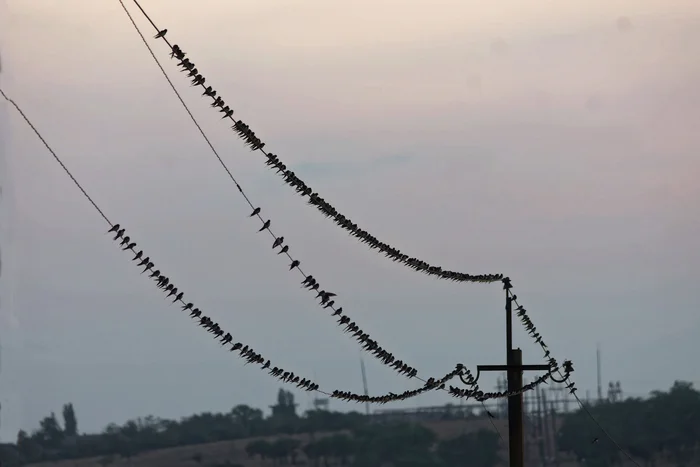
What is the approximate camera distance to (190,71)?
22906 millimetres

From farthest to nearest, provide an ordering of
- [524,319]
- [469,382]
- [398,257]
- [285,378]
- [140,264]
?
1. [524,319]
2. [469,382]
3. [398,257]
4. [285,378]
5. [140,264]

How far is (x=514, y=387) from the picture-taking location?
39.5 metres

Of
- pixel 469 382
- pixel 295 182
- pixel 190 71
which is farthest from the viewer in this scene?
pixel 469 382

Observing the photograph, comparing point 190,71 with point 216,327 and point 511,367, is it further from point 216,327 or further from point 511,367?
point 511,367

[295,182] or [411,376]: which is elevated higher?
[295,182]

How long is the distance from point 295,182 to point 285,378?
17.8ft

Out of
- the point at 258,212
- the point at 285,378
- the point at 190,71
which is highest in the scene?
the point at 190,71

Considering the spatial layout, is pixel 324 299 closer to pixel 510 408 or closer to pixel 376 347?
pixel 376 347

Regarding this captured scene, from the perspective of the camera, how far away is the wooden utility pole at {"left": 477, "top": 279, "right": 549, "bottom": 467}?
128 feet

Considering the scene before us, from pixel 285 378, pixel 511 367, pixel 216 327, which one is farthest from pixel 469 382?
pixel 216 327

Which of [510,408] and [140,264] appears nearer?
[140,264]

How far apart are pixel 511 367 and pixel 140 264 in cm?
1723

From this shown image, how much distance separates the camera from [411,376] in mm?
34062

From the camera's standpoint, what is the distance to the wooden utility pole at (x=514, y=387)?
1539 inches
